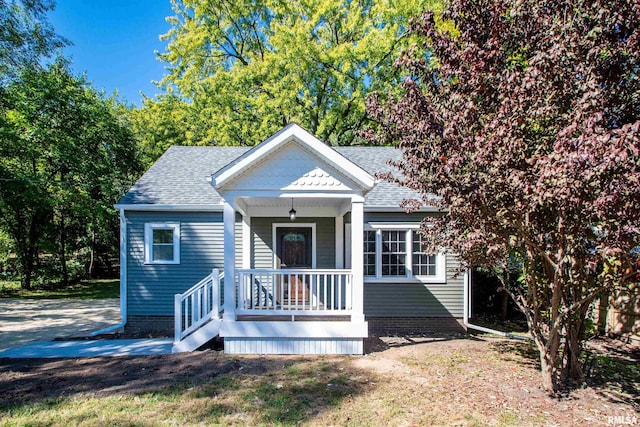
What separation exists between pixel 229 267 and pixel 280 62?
13202 mm

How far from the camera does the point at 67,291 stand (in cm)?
1691

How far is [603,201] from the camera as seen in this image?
3484 mm

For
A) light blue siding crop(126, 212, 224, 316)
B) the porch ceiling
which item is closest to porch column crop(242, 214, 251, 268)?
the porch ceiling

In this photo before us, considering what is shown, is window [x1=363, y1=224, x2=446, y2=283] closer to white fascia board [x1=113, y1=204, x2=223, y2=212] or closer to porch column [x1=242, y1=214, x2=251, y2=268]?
porch column [x1=242, y1=214, x2=251, y2=268]

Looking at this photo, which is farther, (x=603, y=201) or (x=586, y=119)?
(x=586, y=119)

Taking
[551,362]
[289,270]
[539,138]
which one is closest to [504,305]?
[551,362]

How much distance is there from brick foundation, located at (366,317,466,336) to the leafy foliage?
3.64 meters

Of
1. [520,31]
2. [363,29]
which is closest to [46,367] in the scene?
[520,31]

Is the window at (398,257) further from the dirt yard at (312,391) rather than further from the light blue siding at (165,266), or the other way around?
the light blue siding at (165,266)

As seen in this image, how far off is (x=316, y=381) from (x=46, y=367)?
4.73 meters

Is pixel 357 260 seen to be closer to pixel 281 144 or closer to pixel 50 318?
pixel 281 144

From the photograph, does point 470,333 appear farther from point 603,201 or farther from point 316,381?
point 603,201

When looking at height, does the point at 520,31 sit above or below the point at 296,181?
above

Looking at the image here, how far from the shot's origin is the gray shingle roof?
9234 millimetres
